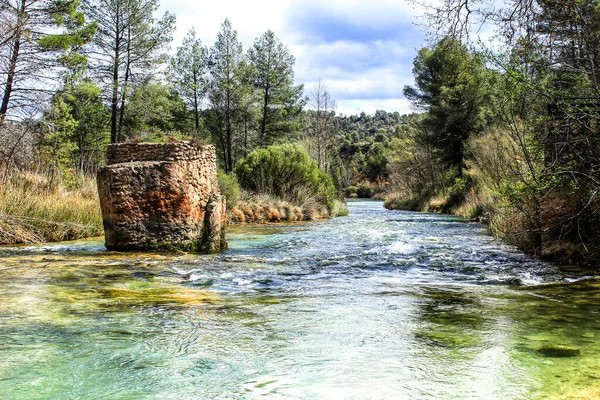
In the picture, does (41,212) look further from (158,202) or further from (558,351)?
(558,351)

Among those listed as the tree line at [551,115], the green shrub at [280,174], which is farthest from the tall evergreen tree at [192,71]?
the tree line at [551,115]

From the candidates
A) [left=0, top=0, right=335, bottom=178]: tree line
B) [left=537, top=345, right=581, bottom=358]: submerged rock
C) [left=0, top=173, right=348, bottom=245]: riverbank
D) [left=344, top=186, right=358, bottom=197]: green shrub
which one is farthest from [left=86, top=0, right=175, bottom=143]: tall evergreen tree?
[left=344, top=186, right=358, bottom=197]: green shrub

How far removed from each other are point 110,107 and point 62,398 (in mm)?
30605

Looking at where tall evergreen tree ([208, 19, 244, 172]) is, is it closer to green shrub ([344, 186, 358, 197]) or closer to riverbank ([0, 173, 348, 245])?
riverbank ([0, 173, 348, 245])

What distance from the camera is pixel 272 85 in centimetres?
4094

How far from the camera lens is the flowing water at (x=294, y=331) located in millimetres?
3098

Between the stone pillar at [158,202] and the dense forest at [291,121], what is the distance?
1012mm

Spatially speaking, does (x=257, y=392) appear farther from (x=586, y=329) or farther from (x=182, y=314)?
(x=586, y=329)

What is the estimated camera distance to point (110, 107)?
3117 cm

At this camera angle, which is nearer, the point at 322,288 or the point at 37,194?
the point at 322,288

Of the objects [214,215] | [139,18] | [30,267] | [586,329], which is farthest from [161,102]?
[586,329]

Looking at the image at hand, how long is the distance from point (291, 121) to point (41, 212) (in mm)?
31514

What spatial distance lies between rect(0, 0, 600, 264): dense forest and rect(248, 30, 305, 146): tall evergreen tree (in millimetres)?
92

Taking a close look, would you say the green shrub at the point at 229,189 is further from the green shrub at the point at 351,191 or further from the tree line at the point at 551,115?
the green shrub at the point at 351,191
